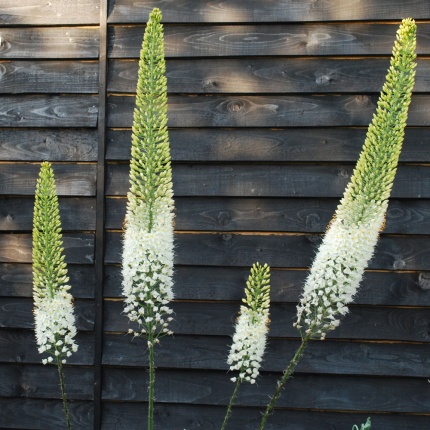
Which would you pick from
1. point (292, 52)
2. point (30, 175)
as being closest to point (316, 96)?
point (292, 52)

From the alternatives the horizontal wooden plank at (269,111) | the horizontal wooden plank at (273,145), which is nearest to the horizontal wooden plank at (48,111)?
the horizontal wooden plank at (269,111)

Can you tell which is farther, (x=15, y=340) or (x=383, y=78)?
(x=15, y=340)

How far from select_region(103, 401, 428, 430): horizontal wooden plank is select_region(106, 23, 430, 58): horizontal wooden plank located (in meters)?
2.00

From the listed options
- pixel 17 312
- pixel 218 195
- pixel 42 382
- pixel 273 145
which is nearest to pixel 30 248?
pixel 17 312

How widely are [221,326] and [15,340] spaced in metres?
1.20

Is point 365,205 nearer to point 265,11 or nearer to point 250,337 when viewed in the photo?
point 250,337

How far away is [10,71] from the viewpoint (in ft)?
13.2

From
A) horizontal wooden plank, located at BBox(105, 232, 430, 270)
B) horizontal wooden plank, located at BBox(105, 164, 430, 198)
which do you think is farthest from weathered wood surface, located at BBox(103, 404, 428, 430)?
horizontal wooden plank, located at BBox(105, 164, 430, 198)

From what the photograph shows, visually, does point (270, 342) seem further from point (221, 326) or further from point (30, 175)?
point (30, 175)

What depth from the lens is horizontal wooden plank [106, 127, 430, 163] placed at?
3807 millimetres

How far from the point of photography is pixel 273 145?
12.7ft

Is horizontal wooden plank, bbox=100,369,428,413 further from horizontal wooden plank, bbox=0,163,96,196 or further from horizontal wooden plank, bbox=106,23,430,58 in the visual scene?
horizontal wooden plank, bbox=106,23,430,58

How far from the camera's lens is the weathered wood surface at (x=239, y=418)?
3.89m

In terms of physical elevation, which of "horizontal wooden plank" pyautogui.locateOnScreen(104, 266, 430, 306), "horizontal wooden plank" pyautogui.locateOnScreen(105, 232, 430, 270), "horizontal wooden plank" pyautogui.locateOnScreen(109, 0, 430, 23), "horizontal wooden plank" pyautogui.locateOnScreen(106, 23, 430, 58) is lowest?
"horizontal wooden plank" pyautogui.locateOnScreen(104, 266, 430, 306)
